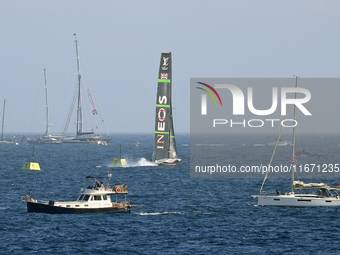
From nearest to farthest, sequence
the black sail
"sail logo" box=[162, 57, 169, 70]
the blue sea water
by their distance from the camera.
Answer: the blue sea water < the black sail < "sail logo" box=[162, 57, 169, 70]

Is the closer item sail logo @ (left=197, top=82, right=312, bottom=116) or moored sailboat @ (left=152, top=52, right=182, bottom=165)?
sail logo @ (left=197, top=82, right=312, bottom=116)

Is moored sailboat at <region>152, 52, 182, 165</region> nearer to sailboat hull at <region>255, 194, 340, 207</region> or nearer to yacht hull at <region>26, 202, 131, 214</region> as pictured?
sailboat hull at <region>255, 194, 340, 207</region>

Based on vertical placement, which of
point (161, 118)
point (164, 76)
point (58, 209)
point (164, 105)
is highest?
point (164, 76)

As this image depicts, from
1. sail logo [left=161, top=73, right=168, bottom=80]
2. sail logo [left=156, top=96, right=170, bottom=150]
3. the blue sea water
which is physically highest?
sail logo [left=161, top=73, right=168, bottom=80]

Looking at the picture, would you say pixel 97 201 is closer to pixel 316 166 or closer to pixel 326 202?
pixel 326 202

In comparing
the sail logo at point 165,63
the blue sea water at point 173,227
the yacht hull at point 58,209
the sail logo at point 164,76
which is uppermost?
the sail logo at point 165,63

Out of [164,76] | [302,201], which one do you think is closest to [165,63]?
[164,76]

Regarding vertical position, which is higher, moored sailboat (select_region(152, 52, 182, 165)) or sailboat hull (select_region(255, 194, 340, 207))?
moored sailboat (select_region(152, 52, 182, 165))

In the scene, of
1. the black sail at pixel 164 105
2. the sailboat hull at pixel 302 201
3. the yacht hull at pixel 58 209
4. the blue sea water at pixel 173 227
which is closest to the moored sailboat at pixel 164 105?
the black sail at pixel 164 105

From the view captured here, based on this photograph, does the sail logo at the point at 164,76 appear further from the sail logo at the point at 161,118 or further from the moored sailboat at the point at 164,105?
the sail logo at the point at 161,118

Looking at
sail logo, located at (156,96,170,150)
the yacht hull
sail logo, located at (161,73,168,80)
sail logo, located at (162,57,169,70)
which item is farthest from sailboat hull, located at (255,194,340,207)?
sail logo, located at (162,57,169,70)

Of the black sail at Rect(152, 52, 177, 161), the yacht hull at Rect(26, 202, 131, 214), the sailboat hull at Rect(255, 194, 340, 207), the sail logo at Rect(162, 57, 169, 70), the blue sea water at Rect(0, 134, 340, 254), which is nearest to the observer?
the blue sea water at Rect(0, 134, 340, 254)

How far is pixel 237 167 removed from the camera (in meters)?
130

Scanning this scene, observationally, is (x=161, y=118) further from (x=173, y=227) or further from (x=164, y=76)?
(x=173, y=227)
